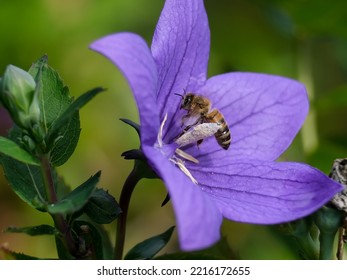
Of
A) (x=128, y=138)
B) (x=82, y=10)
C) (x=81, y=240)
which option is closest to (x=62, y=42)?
(x=82, y=10)

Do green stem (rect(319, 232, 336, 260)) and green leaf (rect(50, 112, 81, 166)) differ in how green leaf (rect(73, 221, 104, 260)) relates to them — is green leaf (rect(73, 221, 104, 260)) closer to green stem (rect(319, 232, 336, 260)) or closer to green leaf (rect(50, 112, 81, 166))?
green leaf (rect(50, 112, 81, 166))

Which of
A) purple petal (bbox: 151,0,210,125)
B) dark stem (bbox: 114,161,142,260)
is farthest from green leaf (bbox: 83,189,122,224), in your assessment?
purple petal (bbox: 151,0,210,125)

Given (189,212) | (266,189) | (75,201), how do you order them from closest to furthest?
(189,212)
(75,201)
(266,189)

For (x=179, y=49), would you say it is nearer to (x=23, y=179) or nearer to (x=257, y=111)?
(x=257, y=111)

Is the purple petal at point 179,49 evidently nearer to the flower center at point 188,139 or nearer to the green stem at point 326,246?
the flower center at point 188,139

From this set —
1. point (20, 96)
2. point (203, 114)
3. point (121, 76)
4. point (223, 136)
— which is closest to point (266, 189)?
point (223, 136)

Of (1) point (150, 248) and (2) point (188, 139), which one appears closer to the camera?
(1) point (150, 248)
